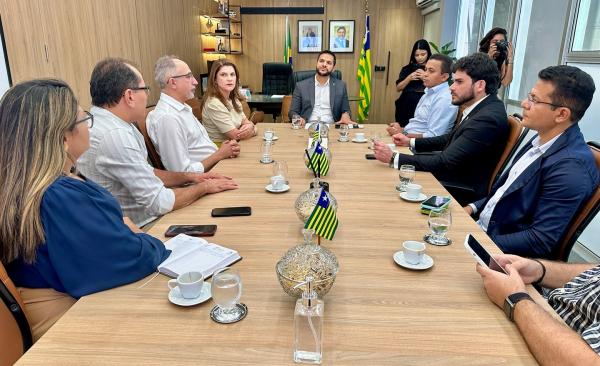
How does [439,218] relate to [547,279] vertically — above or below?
above

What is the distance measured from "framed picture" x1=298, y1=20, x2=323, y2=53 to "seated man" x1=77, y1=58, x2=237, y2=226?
6905 millimetres

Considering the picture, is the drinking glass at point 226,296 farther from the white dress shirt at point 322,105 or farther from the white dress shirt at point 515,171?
the white dress shirt at point 322,105

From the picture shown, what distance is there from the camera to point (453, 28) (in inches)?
252

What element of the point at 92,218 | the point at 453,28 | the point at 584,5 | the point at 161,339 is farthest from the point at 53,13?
the point at 453,28

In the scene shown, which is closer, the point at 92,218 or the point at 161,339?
the point at 161,339

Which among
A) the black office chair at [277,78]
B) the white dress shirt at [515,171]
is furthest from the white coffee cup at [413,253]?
the black office chair at [277,78]

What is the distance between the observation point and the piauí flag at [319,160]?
6.70 feet

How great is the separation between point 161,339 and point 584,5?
3963mm

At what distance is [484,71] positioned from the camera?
2598mm

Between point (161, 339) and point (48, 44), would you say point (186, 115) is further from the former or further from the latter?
point (161, 339)

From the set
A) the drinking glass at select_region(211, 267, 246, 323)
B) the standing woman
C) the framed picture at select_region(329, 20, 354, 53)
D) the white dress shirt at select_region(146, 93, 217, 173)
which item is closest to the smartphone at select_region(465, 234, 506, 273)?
the drinking glass at select_region(211, 267, 246, 323)

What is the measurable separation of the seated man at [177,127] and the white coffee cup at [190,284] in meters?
1.59

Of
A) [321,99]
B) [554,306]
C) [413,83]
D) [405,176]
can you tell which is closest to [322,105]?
[321,99]

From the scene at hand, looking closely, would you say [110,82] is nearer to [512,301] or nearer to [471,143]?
[512,301]
